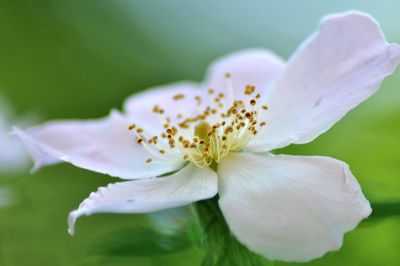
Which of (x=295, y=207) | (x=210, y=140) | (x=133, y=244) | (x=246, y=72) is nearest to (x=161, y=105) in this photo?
(x=246, y=72)

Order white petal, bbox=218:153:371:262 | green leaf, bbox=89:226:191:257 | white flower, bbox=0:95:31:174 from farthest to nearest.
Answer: white flower, bbox=0:95:31:174 → green leaf, bbox=89:226:191:257 → white petal, bbox=218:153:371:262

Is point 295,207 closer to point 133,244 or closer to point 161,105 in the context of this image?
point 133,244

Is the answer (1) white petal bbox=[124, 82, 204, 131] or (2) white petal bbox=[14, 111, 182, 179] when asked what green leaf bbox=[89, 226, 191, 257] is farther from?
(1) white petal bbox=[124, 82, 204, 131]

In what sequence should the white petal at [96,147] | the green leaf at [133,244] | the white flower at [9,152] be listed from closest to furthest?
the green leaf at [133,244] < the white petal at [96,147] < the white flower at [9,152]

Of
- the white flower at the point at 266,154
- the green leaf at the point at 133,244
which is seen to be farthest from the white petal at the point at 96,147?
the green leaf at the point at 133,244

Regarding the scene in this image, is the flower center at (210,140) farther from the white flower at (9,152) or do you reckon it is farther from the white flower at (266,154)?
the white flower at (9,152)

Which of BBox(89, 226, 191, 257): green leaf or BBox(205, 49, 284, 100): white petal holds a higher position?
BBox(205, 49, 284, 100): white petal

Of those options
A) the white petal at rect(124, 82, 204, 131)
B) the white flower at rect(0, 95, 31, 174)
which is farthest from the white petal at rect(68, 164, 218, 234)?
the white flower at rect(0, 95, 31, 174)
